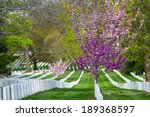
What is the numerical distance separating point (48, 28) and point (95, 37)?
264 ft

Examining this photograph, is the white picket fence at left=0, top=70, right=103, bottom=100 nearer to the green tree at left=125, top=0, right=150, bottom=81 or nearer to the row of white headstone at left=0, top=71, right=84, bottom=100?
the row of white headstone at left=0, top=71, right=84, bottom=100

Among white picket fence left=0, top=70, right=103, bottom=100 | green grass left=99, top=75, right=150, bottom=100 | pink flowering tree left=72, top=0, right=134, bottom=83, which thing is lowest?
green grass left=99, top=75, right=150, bottom=100

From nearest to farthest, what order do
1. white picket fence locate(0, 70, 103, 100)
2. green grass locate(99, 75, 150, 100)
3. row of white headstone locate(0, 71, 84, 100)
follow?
1. row of white headstone locate(0, 71, 84, 100)
2. white picket fence locate(0, 70, 103, 100)
3. green grass locate(99, 75, 150, 100)

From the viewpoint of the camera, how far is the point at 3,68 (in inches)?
1925

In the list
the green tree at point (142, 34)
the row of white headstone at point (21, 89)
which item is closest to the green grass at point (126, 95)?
the green tree at point (142, 34)

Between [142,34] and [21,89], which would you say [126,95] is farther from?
[21,89]

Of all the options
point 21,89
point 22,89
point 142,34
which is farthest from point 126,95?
point 21,89

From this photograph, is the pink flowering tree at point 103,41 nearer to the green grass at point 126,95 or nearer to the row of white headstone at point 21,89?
the green grass at point 126,95

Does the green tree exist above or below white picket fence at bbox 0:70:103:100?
above

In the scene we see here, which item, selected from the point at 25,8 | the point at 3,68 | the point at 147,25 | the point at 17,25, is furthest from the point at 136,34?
the point at 3,68

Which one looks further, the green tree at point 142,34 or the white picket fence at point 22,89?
the green tree at point 142,34

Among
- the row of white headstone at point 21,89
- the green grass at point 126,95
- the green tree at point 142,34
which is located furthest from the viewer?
the green tree at point 142,34

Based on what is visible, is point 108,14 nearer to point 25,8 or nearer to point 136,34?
point 136,34

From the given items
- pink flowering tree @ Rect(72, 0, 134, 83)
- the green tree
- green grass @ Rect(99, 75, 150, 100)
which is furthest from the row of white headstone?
the green tree
